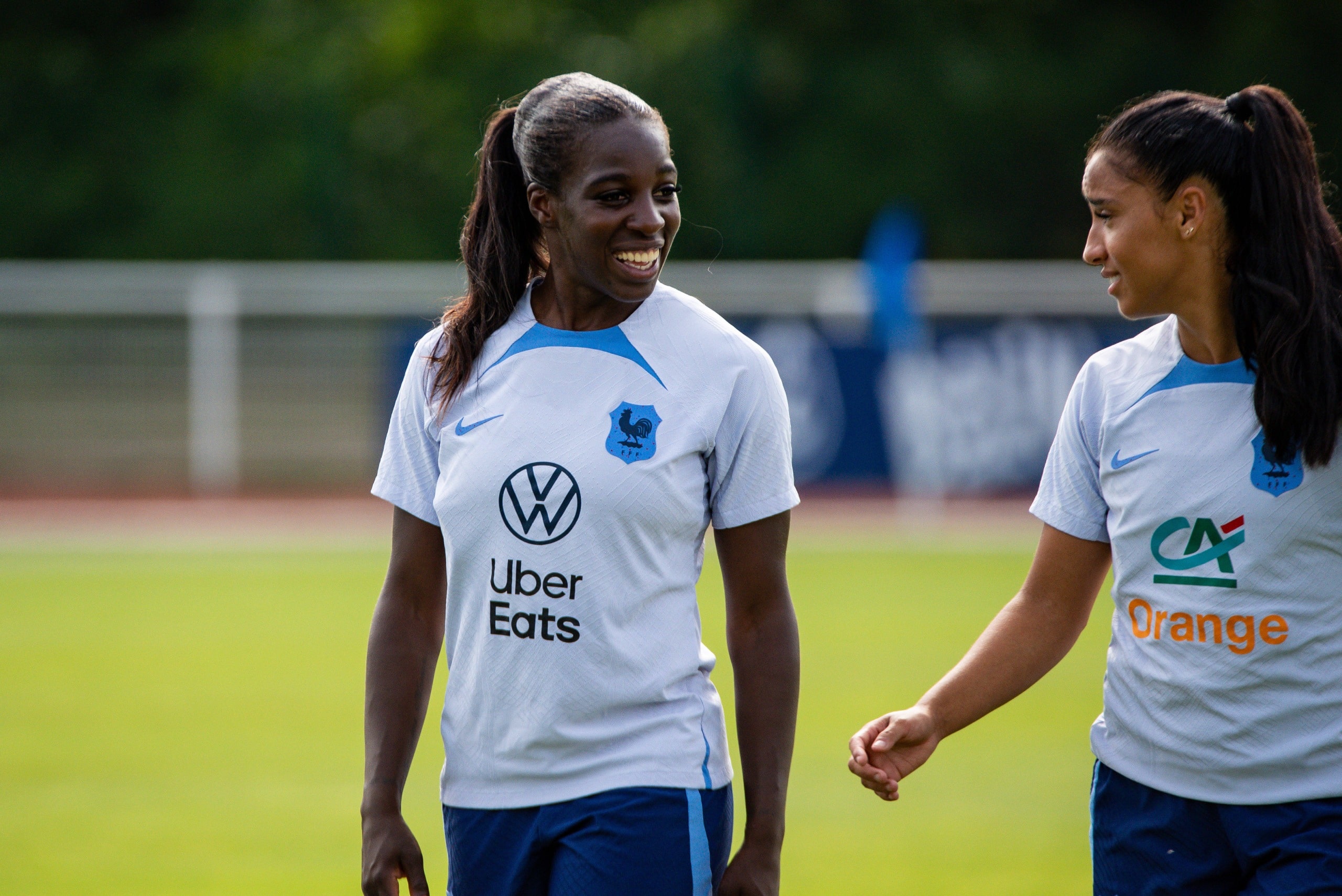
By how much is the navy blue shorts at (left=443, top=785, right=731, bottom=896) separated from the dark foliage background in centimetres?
2302

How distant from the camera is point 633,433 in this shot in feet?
8.48

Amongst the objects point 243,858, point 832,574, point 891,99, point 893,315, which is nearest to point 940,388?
point 893,315

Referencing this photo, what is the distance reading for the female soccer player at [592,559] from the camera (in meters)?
2.53

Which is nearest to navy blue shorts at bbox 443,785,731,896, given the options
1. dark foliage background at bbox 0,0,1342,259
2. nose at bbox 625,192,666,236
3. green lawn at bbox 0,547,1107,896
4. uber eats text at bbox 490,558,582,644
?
uber eats text at bbox 490,558,582,644

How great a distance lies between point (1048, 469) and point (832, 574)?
10050 mm

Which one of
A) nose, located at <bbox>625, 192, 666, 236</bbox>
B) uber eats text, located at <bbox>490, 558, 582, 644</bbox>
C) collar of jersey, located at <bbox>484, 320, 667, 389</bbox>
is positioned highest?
nose, located at <bbox>625, 192, 666, 236</bbox>

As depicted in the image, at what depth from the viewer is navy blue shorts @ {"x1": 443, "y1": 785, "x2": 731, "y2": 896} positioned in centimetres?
247

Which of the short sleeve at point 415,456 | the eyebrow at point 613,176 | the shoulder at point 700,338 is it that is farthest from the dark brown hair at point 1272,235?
the short sleeve at point 415,456

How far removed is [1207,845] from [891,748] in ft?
1.86

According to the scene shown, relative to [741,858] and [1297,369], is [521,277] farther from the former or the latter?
[1297,369]

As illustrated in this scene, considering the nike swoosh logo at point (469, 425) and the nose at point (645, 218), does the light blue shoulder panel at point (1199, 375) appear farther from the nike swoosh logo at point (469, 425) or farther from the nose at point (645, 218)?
the nike swoosh logo at point (469, 425)

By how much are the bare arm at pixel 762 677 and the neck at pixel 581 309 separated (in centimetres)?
40

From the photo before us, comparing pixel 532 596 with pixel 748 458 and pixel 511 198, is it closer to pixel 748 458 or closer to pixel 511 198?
pixel 748 458

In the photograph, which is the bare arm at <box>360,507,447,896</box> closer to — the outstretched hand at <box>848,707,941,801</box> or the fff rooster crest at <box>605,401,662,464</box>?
the fff rooster crest at <box>605,401,662,464</box>
